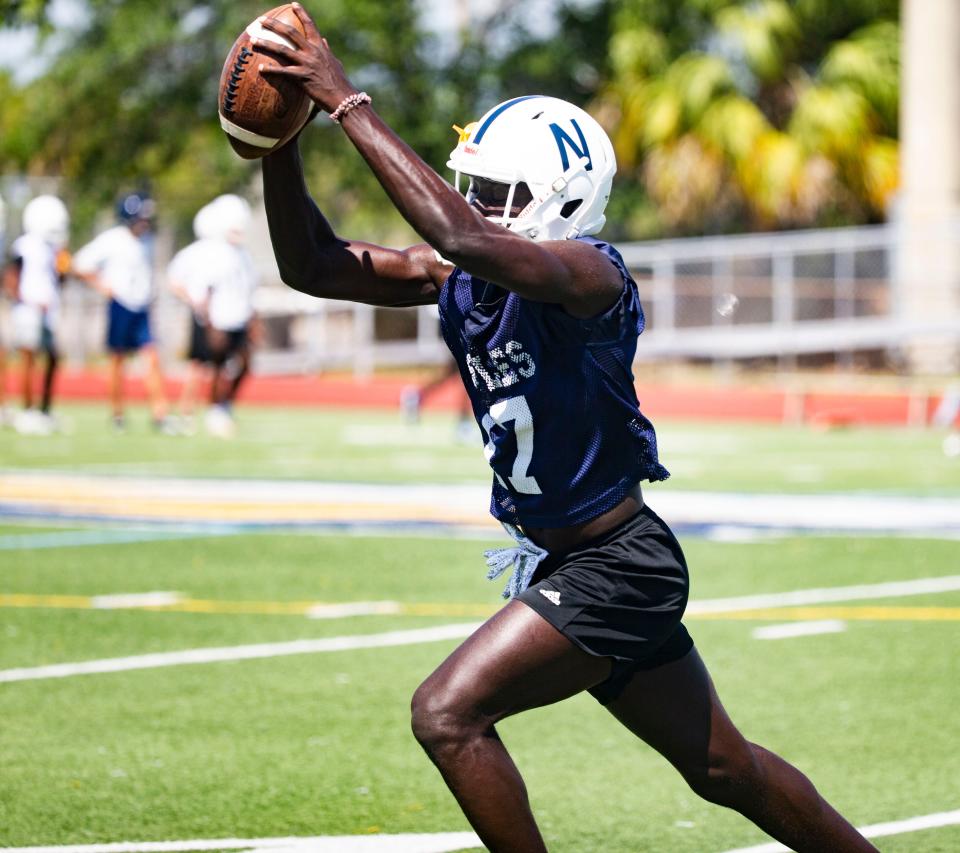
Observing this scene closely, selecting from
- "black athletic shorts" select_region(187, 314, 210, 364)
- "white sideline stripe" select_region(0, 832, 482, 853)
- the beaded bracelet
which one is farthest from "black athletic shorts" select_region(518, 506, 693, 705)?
"black athletic shorts" select_region(187, 314, 210, 364)

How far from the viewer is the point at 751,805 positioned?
159 inches

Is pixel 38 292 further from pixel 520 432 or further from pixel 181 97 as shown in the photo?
pixel 520 432

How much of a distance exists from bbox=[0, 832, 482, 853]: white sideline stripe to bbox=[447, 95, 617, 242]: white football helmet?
174 cm

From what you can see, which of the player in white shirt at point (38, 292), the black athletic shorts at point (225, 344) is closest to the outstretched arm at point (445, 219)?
the black athletic shorts at point (225, 344)

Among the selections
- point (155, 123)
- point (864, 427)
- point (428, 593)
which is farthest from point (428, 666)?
point (155, 123)

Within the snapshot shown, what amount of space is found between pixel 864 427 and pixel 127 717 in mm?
18675

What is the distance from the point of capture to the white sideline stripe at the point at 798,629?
7.77 m

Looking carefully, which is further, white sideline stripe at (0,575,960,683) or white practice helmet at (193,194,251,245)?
white practice helmet at (193,194,251,245)

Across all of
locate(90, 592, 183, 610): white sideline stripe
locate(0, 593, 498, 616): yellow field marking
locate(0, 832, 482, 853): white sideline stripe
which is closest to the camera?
locate(0, 832, 482, 853): white sideline stripe

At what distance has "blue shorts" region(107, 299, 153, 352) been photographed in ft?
64.7

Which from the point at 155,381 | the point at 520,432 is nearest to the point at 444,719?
the point at 520,432

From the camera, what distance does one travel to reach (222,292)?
19.1 m

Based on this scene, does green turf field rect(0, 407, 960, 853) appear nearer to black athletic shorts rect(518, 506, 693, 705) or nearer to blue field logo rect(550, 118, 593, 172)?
black athletic shorts rect(518, 506, 693, 705)

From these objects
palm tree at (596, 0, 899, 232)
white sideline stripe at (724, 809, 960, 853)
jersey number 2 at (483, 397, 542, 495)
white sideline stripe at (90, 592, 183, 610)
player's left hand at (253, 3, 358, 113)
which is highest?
palm tree at (596, 0, 899, 232)
